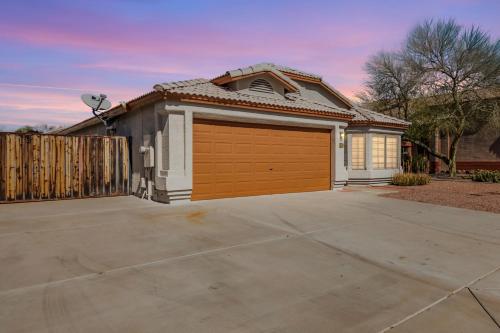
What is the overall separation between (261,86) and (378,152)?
7026mm

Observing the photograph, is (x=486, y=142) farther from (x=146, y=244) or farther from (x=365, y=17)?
(x=146, y=244)

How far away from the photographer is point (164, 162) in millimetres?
9406

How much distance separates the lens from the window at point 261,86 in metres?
11.7

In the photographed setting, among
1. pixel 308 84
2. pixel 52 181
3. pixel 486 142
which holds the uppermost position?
pixel 308 84

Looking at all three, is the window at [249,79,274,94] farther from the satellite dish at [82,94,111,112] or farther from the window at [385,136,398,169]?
the window at [385,136,398,169]

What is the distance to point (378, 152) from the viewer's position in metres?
15.7

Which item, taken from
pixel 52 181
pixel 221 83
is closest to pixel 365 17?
pixel 221 83

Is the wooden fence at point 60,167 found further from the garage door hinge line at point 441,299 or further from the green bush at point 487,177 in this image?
the green bush at point 487,177

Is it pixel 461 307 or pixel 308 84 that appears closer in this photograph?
pixel 461 307

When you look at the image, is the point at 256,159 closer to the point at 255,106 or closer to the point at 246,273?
the point at 255,106

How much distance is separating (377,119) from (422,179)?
3355 mm

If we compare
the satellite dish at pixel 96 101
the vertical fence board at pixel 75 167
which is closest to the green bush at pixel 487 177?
the satellite dish at pixel 96 101

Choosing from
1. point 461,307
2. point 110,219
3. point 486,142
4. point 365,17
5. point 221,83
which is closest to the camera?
point 461,307

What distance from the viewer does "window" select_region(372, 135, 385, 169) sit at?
15.5 meters
